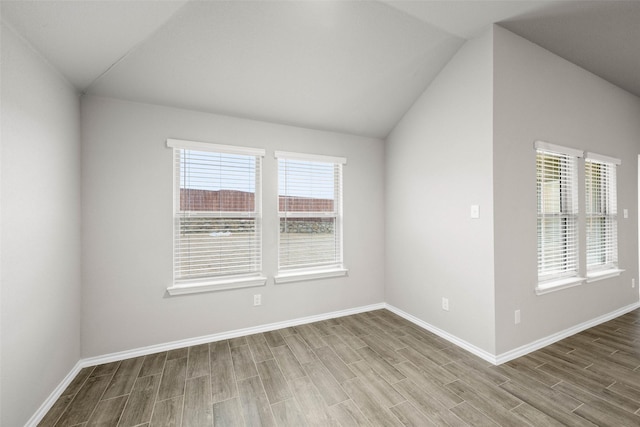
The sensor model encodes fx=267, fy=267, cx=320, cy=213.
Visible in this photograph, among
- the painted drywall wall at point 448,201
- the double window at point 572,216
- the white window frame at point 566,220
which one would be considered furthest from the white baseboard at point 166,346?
the double window at point 572,216

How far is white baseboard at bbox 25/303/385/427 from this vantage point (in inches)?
72.3

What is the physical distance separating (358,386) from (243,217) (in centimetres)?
197

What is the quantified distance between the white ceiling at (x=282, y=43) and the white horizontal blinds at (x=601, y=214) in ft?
3.87

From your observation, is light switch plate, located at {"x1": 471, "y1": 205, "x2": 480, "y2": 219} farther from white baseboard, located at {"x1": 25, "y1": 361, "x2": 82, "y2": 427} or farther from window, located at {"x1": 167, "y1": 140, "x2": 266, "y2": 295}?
white baseboard, located at {"x1": 25, "y1": 361, "x2": 82, "y2": 427}

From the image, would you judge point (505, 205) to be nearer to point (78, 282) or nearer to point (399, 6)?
point (399, 6)

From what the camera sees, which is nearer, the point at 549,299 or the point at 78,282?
the point at 78,282

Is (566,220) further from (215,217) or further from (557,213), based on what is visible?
(215,217)

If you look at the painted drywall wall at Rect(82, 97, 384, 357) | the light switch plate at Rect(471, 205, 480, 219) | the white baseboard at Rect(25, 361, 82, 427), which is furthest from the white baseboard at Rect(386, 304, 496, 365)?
the white baseboard at Rect(25, 361, 82, 427)

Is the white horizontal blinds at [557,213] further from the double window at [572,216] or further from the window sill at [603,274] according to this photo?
the window sill at [603,274]

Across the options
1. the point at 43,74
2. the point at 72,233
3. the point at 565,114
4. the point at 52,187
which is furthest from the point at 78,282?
the point at 565,114

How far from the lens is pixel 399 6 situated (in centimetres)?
213

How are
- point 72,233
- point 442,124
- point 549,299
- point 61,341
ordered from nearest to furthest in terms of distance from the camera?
1. point 61,341
2. point 72,233
3. point 549,299
4. point 442,124

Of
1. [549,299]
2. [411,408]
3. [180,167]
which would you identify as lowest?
[411,408]

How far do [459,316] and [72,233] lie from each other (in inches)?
142
